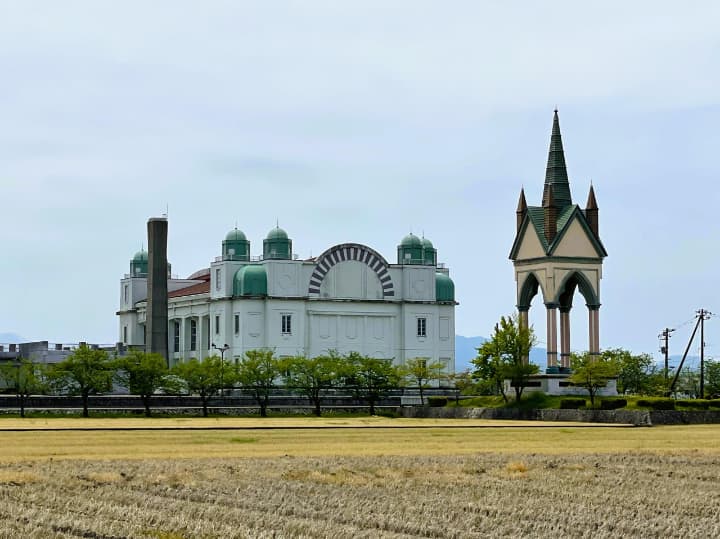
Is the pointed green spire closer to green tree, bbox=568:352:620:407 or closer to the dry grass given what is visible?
green tree, bbox=568:352:620:407

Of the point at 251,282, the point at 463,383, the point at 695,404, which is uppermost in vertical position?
the point at 251,282

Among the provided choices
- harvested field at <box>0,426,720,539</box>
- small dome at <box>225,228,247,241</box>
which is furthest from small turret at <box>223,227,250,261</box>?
harvested field at <box>0,426,720,539</box>

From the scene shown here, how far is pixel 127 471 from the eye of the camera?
36094 millimetres

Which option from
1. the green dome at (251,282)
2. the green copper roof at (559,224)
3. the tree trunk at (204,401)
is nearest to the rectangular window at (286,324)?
the green dome at (251,282)

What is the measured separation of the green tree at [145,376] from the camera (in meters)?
100

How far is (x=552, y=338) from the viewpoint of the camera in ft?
331

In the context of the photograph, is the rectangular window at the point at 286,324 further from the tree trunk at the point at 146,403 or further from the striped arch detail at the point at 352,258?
the tree trunk at the point at 146,403

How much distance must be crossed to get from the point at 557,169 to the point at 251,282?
134ft

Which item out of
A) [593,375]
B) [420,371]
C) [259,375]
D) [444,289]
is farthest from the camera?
[444,289]

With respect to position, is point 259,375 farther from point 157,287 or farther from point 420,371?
point 157,287

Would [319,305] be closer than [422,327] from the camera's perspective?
Yes

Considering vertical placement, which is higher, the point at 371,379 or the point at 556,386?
the point at 371,379

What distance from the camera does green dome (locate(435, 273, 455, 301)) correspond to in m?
145

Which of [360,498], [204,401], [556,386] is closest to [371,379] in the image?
[204,401]
